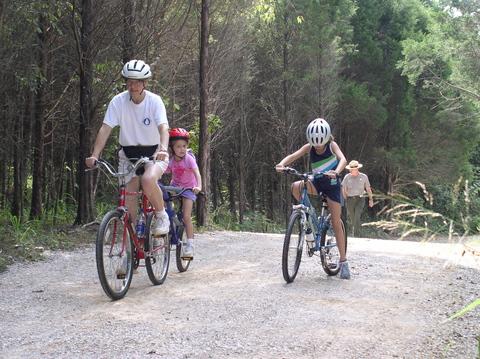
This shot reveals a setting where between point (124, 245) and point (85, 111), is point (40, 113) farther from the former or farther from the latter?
point (124, 245)

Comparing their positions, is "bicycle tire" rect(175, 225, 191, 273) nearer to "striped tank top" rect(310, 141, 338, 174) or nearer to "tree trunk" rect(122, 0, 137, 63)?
"striped tank top" rect(310, 141, 338, 174)

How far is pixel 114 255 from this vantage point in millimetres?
5328

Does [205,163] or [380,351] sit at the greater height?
[205,163]

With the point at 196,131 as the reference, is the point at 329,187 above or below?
below

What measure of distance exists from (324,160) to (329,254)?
1.19m

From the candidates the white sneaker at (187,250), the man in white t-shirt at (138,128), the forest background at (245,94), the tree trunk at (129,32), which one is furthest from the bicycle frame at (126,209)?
the tree trunk at (129,32)

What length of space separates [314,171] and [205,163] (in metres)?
8.01

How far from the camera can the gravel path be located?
4.01 metres

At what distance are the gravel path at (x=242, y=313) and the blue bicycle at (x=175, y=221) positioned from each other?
13.8 inches

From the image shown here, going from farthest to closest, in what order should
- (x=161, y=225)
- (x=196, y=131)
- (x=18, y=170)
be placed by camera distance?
(x=196, y=131)
(x=18, y=170)
(x=161, y=225)

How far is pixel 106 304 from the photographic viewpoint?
520 centimetres

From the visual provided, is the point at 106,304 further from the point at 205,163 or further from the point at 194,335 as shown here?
the point at 205,163

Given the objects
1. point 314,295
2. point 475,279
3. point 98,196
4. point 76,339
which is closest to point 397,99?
point 98,196

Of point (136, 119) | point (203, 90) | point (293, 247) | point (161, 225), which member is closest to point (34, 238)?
point (161, 225)
